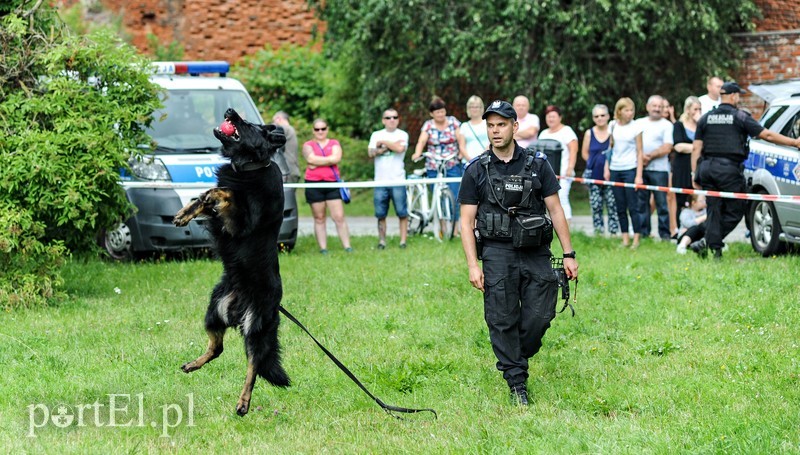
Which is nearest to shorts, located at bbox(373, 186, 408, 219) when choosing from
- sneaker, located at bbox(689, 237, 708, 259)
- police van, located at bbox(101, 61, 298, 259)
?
police van, located at bbox(101, 61, 298, 259)

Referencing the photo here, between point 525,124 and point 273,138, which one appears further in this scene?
point 525,124

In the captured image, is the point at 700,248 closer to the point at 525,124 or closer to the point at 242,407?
the point at 525,124

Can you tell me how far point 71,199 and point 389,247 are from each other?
5.69 m

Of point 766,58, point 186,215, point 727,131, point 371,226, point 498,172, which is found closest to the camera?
point 186,215

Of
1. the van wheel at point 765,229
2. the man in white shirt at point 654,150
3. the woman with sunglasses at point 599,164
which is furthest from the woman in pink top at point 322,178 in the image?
the van wheel at point 765,229

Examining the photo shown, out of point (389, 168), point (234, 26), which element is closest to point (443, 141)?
point (389, 168)

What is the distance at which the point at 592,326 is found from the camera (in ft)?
28.7

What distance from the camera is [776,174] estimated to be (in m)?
12.2

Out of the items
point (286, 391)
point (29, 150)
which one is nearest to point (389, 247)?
point (29, 150)

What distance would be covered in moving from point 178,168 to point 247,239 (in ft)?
23.7

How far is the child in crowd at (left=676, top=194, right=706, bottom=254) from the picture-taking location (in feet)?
41.7

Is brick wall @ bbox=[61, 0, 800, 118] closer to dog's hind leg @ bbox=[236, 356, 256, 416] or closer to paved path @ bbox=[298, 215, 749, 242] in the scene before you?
paved path @ bbox=[298, 215, 749, 242]

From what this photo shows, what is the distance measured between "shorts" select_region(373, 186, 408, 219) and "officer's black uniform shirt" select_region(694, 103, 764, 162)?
4.43m

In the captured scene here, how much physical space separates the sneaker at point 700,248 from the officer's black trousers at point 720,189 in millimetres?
275
